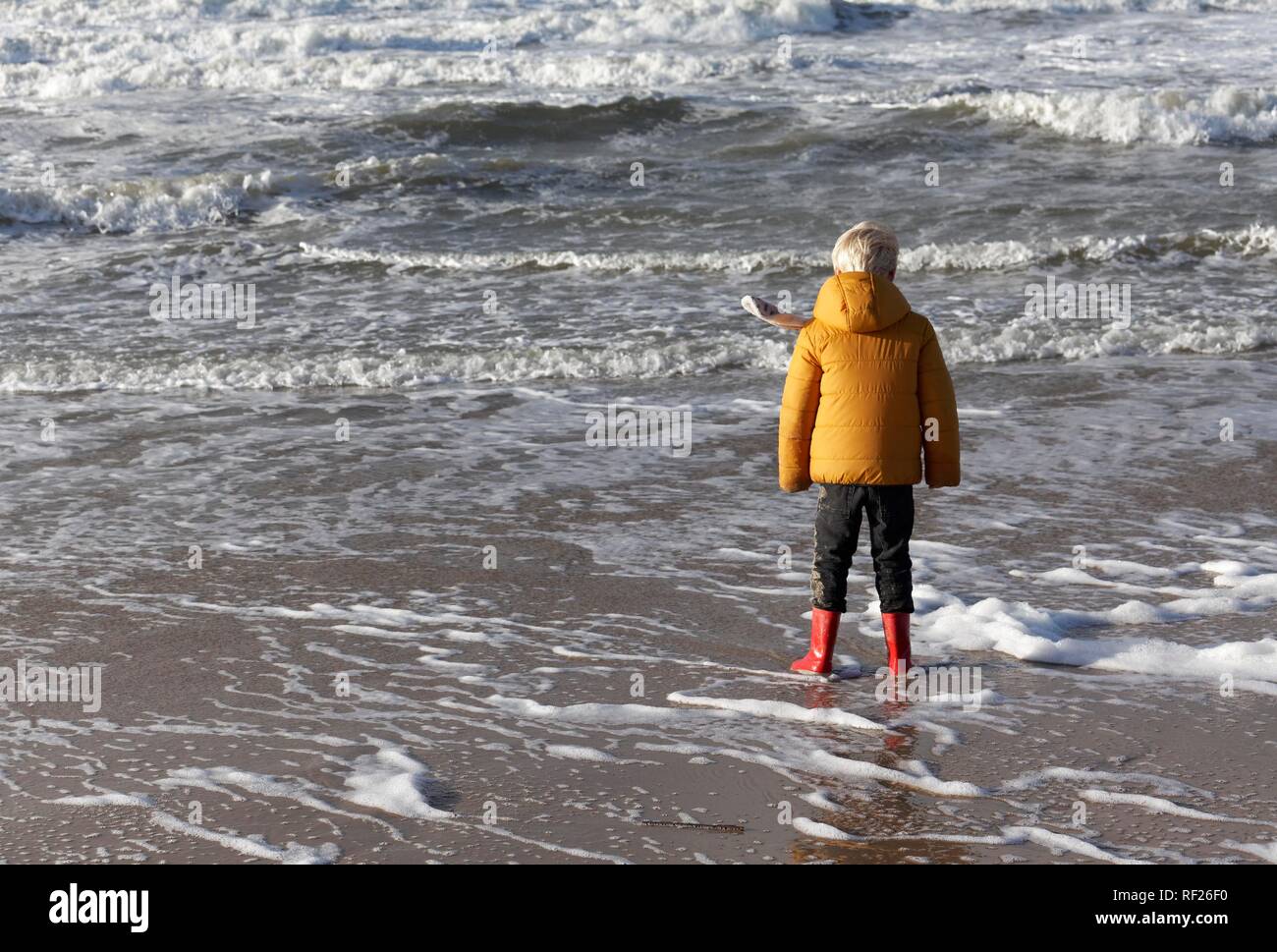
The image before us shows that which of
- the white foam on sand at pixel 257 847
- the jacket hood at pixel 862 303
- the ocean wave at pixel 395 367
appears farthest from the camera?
the ocean wave at pixel 395 367

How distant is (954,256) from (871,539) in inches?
337

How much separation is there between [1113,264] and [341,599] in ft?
29.1

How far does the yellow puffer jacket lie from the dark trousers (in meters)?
0.08

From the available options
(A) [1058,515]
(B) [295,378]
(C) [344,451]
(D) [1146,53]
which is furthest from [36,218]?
(D) [1146,53]

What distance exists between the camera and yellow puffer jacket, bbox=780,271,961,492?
177 inches

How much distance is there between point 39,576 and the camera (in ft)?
19.7

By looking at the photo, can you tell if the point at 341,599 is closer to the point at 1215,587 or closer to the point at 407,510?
the point at 407,510

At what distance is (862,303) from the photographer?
4441 millimetres

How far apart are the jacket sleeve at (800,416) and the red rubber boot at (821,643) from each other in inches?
19.1

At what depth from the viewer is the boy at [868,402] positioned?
14.7ft

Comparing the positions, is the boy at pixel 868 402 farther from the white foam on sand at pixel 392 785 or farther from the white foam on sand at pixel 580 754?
the white foam on sand at pixel 392 785

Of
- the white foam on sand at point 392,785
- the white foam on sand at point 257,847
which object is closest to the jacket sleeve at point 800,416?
the white foam on sand at point 392,785

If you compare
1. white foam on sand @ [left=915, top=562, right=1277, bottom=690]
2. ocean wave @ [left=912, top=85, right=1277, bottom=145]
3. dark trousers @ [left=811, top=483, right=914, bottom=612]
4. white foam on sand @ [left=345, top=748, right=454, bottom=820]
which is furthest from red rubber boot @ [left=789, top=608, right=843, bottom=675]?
ocean wave @ [left=912, top=85, right=1277, bottom=145]

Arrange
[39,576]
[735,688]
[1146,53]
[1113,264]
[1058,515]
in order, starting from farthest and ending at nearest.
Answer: [1146,53], [1113,264], [1058,515], [39,576], [735,688]
